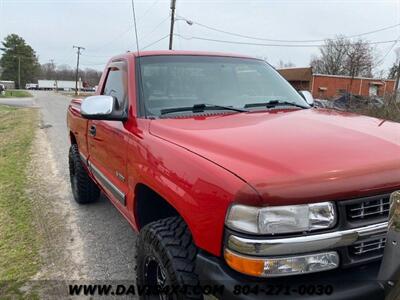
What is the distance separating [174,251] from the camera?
212 cm

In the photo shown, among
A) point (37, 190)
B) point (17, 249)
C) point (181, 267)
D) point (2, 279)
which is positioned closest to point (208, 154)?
point (181, 267)

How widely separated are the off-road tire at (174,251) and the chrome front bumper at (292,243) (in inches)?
15.3

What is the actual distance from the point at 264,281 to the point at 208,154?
67 centimetres

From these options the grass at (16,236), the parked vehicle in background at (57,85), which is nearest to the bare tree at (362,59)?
the grass at (16,236)

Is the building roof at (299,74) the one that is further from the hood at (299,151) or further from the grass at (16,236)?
the hood at (299,151)

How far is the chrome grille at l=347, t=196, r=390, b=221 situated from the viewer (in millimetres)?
1775

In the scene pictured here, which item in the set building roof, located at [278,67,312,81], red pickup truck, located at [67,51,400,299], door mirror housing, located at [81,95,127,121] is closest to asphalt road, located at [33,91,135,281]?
red pickup truck, located at [67,51,400,299]

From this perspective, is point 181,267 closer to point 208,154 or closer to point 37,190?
point 208,154

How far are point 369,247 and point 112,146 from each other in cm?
215

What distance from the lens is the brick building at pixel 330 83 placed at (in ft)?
→ 149

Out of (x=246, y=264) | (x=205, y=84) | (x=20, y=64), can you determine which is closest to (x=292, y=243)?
(x=246, y=264)

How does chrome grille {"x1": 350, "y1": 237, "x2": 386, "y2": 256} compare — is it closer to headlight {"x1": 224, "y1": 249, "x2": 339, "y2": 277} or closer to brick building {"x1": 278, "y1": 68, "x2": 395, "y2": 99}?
headlight {"x1": 224, "y1": 249, "x2": 339, "y2": 277}

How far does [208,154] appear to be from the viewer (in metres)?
2.06

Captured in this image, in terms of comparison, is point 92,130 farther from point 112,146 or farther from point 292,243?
point 292,243
